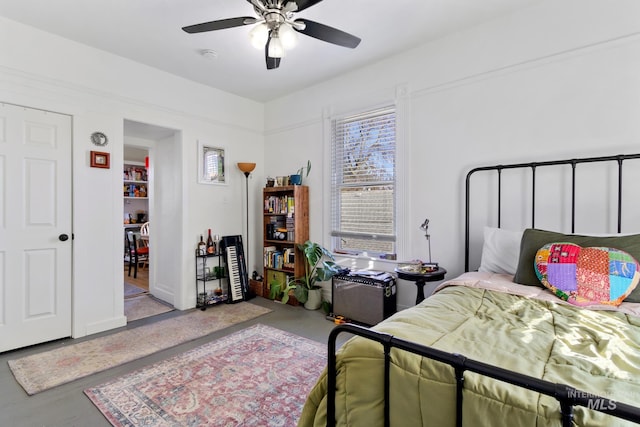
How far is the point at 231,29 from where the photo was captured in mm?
2750

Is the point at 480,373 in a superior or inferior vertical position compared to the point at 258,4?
inferior

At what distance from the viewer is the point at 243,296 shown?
409cm

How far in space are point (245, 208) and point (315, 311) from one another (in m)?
1.78

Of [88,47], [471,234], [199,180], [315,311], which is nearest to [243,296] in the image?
[315,311]

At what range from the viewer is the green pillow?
1722 millimetres

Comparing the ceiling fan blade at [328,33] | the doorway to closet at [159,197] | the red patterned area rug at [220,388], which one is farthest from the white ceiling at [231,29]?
the red patterned area rug at [220,388]

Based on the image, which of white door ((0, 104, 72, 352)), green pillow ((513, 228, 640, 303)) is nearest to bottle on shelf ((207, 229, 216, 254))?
white door ((0, 104, 72, 352))

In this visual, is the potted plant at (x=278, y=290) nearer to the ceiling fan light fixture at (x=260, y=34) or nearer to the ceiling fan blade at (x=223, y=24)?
the ceiling fan light fixture at (x=260, y=34)

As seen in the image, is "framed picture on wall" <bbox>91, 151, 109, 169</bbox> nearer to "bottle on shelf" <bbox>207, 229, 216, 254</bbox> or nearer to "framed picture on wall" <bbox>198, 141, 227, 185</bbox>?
"framed picture on wall" <bbox>198, 141, 227, 185</bbox>

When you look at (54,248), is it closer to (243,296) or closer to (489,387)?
(243,296)

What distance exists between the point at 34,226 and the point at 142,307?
60.4 inches

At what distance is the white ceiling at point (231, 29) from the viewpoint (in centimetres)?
243

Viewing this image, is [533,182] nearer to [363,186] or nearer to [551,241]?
[551,241]

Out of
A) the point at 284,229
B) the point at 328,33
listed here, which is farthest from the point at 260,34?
the point at 284,229
